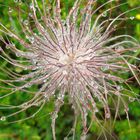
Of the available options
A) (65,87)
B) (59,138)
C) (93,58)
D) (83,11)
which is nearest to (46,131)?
(59,138)

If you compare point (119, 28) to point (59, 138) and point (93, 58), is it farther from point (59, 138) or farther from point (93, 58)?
point (59, 138)

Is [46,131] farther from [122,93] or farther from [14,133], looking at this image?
[122,93]

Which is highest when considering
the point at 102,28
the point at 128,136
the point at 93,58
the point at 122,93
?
the point at 102,28

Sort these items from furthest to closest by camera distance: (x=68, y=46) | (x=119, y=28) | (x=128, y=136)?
(x=119, y=28) < (x=128, y=136) < (x=68, y=46)

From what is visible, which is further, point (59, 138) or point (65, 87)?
point (59, 138)

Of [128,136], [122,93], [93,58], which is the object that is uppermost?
[93,58]

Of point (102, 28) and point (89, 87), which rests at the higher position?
point (102, 28)

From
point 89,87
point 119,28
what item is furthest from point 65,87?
point 119,28

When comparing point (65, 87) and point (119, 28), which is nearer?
point (65, 87)

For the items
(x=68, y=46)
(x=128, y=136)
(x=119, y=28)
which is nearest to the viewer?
(x=68, y=46)
